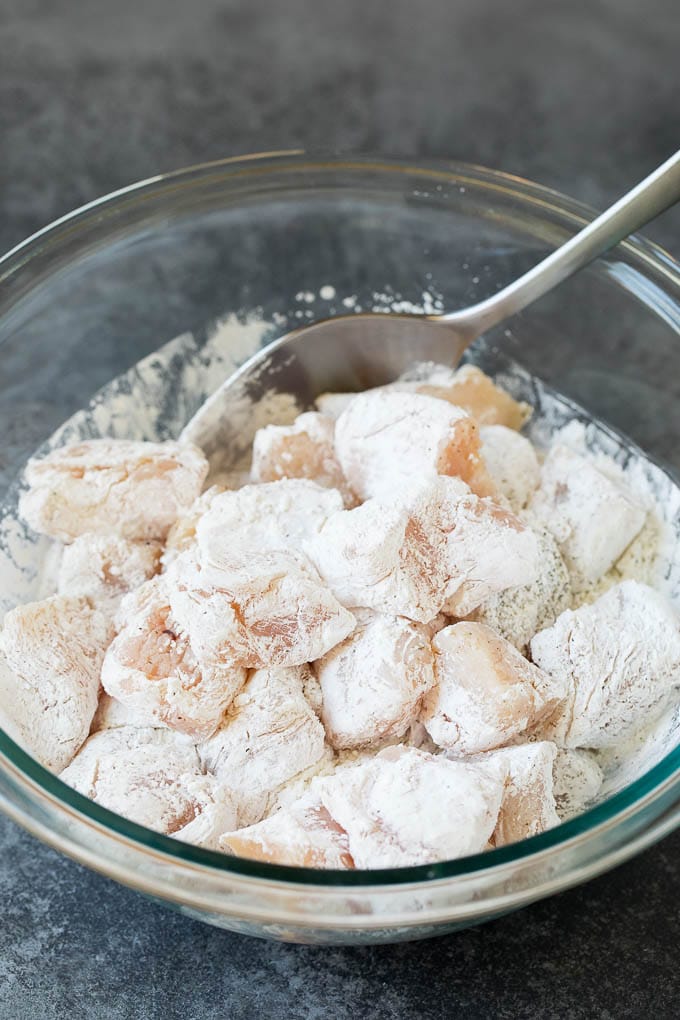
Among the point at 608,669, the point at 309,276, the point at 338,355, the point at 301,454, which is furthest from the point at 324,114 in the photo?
the point at 608,669

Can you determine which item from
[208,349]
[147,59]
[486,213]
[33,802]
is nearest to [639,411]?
[486,213]

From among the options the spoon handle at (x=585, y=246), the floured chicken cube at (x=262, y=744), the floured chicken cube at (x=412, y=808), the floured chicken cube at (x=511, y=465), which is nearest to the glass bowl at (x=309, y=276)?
the spoon handle at (x=585, y=246)

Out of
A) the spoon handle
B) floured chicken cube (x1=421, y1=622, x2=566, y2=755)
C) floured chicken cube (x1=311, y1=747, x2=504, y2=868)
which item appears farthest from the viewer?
the spoon handle

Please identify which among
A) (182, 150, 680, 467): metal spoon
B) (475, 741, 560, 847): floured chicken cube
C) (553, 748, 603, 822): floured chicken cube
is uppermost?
(182, 150, 680, 467): metal spoon

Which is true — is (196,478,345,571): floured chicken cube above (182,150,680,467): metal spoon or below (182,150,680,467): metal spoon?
below

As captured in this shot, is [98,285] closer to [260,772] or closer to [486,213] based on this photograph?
[486,213]

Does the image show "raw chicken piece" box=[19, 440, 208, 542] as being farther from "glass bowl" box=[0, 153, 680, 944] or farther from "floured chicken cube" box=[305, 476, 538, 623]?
"floured chicken cube" box=[305, 476, 538, 623]

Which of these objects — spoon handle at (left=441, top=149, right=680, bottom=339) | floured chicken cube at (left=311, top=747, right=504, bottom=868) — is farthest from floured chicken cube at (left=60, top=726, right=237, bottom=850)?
spoon handle at (left=441, top=149, right=680, bottom=339)
